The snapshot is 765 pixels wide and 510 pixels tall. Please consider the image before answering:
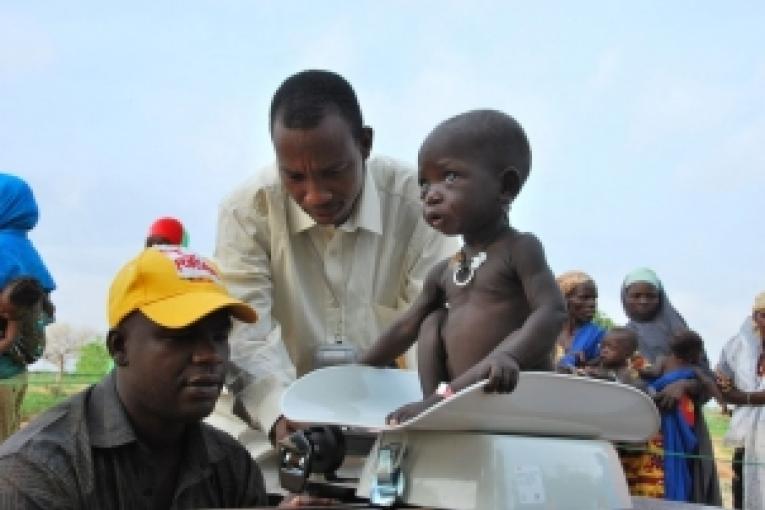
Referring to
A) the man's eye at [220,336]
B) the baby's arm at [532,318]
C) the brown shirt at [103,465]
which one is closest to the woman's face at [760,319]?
the baby's arm at [532,318]

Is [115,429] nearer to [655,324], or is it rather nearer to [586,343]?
[586,343]

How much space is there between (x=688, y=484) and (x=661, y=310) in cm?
94

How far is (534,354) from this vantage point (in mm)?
→ 1960

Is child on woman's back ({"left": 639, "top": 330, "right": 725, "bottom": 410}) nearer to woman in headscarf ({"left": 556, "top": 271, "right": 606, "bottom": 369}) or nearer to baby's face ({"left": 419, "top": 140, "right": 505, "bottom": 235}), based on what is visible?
woman in headscarf ({"left": 556, "top": 271, "right": 606, "bottom": 369})

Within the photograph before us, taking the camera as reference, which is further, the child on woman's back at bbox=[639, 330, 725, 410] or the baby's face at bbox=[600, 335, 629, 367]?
the child on woman's back at bbox=[639, 330, 725, 410]

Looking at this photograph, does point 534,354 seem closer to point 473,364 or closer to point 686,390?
point 473,364

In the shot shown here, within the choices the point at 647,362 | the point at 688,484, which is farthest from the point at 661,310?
the point at 688,484

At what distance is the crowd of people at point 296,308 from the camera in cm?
195

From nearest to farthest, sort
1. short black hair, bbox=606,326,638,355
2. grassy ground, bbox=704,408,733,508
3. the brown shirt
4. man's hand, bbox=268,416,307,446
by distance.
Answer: the brown shirt
man's hand, bbox=268,416,307,446
short black hair, bbox=606,326,638,355
grassy ground, bbox=704,408,733,508

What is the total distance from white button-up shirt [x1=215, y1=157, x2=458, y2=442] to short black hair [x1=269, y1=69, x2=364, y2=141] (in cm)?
23

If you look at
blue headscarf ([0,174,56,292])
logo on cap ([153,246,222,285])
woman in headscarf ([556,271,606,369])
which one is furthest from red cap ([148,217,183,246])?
logo on cap ([153,246,222,285])

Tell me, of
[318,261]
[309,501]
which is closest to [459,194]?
[309,501]

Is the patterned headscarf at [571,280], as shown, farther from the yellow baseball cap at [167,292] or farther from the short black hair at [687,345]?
the yellow baseball cap at [167,292]

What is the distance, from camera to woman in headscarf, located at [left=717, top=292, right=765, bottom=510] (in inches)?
207
